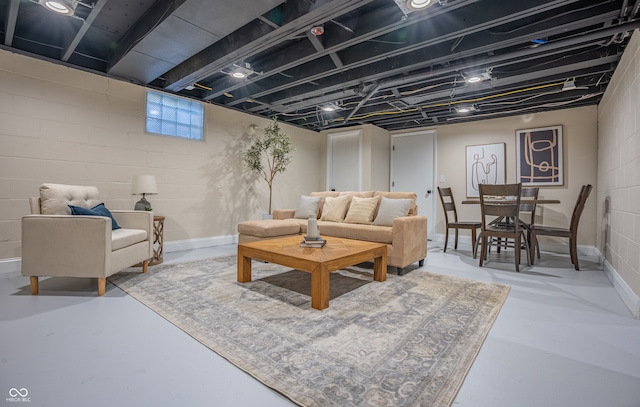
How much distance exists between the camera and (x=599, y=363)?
153 cm

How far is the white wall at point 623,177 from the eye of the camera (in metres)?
2.29

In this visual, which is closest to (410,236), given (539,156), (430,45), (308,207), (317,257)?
(317,257)

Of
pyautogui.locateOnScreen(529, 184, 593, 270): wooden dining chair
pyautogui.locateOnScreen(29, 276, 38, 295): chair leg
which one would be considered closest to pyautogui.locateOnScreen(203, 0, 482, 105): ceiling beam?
pyautogui.locateOnScreen(529, 184, 593, 270): wooden dining chair

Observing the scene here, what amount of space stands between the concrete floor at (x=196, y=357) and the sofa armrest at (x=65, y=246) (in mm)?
229

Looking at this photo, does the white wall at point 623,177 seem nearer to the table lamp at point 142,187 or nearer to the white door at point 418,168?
the white door at point 418,168

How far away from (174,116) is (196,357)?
12.6 feet

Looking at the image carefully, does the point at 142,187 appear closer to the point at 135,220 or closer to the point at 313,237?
the point at 135,220

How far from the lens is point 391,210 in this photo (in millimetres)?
Answer: 3576

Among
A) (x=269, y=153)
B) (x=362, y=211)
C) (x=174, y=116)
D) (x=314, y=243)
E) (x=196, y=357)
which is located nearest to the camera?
(x=196, y=357)

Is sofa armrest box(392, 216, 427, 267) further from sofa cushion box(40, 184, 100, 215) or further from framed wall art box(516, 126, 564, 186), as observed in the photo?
sofa cushion box(40, 184, 100, 215)

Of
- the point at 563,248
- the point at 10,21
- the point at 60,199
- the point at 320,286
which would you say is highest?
the point at 10,21

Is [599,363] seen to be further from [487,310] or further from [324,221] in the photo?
[324,221]

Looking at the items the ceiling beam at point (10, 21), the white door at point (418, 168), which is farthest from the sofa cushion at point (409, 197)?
the ceiling beam at point (10, 21)

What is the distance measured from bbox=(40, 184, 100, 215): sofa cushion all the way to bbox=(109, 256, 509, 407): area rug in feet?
2.66
